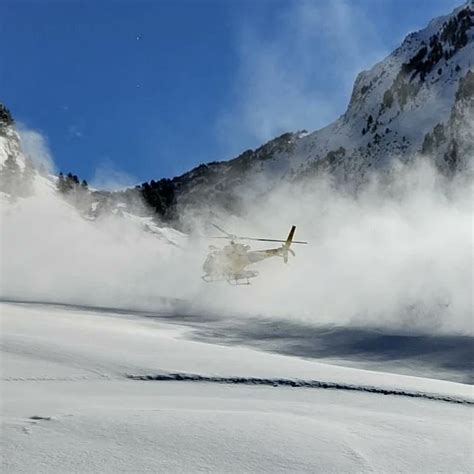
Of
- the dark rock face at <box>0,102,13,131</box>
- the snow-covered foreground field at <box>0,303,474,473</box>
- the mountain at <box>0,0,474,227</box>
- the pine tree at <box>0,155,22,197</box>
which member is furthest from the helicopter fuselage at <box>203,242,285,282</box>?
the dark rock face at <box>0,102,13,131</box>

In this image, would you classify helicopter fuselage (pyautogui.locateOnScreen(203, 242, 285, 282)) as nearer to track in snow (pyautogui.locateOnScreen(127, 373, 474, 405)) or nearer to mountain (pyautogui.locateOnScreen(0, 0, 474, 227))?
track in snow (pyautogui.locateOnScreen(127, 373, 474, 405))

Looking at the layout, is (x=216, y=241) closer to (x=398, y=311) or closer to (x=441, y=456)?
(x=398, y=311)

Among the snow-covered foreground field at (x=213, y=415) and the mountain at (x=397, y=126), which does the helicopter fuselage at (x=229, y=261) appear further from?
the mountain at (x=397, y=126)

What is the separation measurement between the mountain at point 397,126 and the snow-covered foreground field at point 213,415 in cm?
7048

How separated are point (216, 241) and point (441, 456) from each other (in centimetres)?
6314

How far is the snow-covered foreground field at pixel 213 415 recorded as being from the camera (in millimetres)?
3672

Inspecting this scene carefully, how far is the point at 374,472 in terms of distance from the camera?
3574 millimetres

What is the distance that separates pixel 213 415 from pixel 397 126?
333ft

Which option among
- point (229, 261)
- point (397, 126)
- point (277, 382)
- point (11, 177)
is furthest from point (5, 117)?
point (277, 382)

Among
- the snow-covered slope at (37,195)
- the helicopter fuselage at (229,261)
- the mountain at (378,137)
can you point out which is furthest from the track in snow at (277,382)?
the mountain at (378,137)

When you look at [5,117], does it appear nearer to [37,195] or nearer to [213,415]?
[37,195]

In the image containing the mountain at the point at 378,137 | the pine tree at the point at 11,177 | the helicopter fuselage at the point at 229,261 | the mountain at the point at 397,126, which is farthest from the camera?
the mountain at the point at 397,126

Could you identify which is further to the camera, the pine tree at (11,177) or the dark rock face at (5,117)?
the dark rock face at (5,117)

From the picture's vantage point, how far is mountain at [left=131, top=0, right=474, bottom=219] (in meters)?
81.8
